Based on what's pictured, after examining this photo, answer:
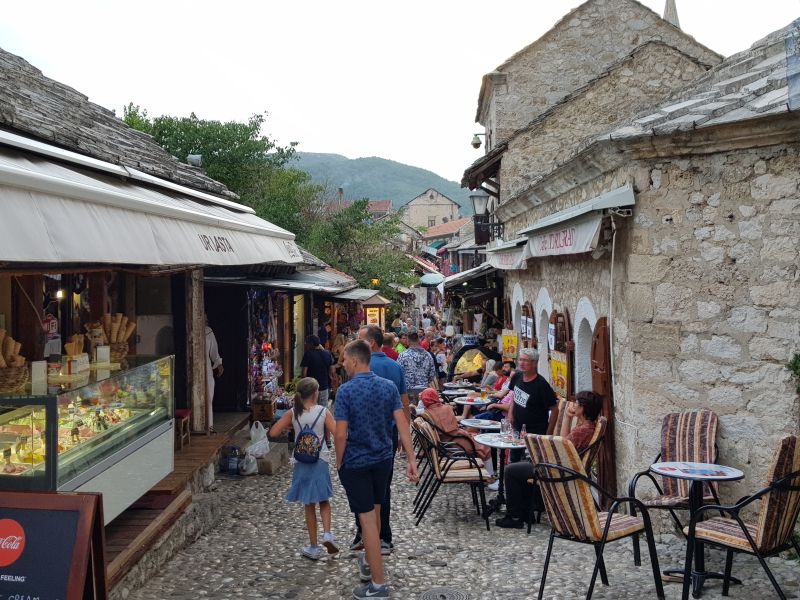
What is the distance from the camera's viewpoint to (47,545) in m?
3.47

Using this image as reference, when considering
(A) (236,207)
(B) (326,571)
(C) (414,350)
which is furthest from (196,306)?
(B) (326,571)

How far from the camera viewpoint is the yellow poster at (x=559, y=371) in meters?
9.15

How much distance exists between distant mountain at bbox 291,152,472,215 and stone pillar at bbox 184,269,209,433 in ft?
466

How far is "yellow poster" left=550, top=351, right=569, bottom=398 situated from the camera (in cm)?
915

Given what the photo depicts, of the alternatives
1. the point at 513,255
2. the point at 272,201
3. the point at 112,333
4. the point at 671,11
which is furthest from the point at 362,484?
the point at 671,11

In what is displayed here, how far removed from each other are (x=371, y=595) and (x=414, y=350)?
20.0 feet

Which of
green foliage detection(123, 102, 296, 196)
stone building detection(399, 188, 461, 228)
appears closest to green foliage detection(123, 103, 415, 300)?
green foliage detection(123, 102, 296, 196)

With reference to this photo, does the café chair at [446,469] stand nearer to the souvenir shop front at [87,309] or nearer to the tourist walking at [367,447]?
the tourist walking at [367,447]

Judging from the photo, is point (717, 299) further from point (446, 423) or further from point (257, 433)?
point (257, 433)

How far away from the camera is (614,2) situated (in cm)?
1761

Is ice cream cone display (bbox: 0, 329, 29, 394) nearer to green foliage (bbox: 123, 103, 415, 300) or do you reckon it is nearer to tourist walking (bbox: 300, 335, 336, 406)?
tourist walking (bbox: 300, 335, 336, 406)

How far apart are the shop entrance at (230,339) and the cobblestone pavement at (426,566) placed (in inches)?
174

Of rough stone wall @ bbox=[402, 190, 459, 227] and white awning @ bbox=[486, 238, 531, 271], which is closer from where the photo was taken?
white awning @ bbox=[486, 238, 531, 271]

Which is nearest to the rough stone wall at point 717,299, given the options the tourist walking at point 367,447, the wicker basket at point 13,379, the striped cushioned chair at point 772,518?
the striped cushioned chair at point 772,518
